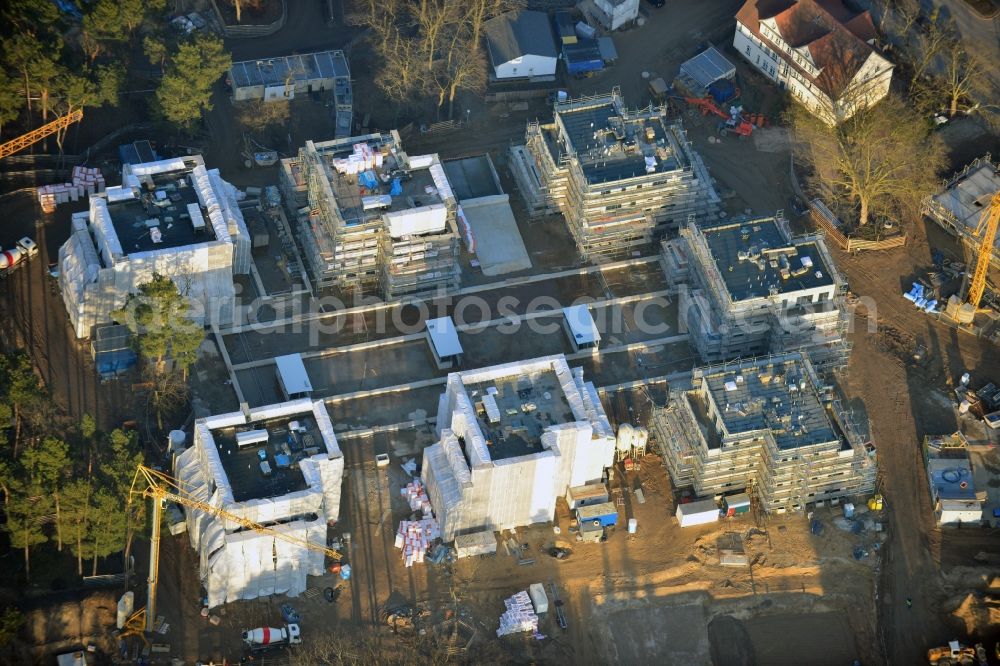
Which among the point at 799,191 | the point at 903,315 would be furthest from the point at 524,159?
the point at 903,315

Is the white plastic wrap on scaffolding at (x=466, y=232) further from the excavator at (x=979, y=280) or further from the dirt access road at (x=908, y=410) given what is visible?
the excavator at (x=979, y=280)

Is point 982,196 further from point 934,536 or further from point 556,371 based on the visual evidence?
point 556,371

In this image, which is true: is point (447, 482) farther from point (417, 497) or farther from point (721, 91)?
point (721, 91)

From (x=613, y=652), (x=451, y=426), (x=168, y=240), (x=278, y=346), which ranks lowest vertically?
(x=613, y=652)

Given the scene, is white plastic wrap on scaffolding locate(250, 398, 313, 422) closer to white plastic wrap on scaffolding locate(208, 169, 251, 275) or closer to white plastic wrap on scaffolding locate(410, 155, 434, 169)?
white plastic wrap on scaffolding locate(208, 169, 251, 275)

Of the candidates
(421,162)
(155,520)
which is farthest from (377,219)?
(155,520)

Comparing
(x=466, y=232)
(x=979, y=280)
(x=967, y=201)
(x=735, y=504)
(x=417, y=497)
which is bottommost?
(x=735, y=504)
